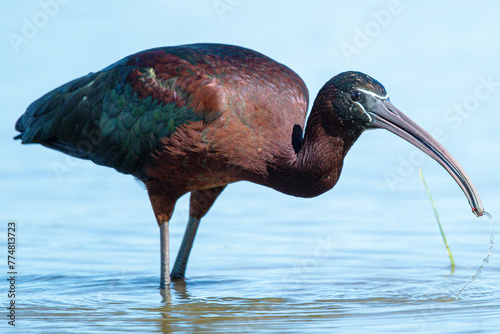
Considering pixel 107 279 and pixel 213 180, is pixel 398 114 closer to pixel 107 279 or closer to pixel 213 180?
pixel 213 180

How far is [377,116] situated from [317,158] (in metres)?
0.54

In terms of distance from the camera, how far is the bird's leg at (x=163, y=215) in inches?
338

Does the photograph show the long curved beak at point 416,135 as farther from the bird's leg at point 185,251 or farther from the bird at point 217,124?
the bird's leg at point 185,251

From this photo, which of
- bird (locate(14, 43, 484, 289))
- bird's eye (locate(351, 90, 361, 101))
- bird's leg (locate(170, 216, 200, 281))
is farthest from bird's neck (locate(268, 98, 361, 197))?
bird's leg (locate(170, 216, 200, 281))

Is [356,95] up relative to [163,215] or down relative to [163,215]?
up

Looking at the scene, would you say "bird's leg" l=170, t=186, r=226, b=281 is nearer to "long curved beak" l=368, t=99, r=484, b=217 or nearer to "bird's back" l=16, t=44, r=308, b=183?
"bird's back" l=16, t=44, r=308, b=183

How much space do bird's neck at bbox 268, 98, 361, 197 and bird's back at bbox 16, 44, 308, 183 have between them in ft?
0.71

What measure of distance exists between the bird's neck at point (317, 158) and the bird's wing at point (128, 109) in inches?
27.8

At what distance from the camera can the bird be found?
25.1 feet

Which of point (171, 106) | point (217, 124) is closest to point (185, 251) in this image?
point (171, 106)

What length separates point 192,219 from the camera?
30.4ft

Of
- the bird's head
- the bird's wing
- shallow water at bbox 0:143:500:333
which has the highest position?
the bird's wing

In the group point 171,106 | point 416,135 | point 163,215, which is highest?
point 171,106

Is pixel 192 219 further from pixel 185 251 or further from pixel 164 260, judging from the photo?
pixel 164 260
